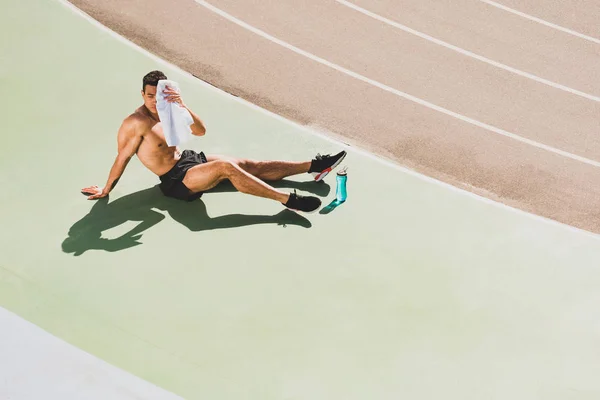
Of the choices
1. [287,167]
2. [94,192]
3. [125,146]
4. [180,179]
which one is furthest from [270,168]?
[94,192]

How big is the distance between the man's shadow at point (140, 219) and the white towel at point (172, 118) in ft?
2.67

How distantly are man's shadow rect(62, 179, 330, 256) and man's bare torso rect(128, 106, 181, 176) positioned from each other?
1.24 ft

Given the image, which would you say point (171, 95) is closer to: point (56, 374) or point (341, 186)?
point (341, 186)

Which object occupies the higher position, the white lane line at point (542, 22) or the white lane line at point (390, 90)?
the white lane line at point (542, 22)

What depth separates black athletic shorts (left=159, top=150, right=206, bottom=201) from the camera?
7945mm

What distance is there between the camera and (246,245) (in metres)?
7.70

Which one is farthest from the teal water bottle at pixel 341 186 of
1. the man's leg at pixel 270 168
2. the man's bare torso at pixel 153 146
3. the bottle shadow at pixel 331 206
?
the man's bare torso at pixel 153 146

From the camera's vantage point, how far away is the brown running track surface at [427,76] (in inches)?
382

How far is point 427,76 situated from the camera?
11.4 m

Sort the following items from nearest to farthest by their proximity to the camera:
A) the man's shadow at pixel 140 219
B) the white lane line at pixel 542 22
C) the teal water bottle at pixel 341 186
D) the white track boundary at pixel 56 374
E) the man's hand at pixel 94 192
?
the white track boundary at pixel 56 374
the man's shadow at pixel 140 219
the man's hand at pixel 94 192
the teal water bottle at pixel 341 186
the white lane line at pixel 542 22

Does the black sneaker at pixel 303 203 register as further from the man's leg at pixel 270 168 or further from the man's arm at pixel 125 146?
the man's arm at pixel 125 146

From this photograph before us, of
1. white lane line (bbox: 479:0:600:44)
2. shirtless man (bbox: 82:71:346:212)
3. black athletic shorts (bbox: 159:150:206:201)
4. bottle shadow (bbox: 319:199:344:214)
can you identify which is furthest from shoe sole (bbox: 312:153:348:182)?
white lane line (bbox: 479:0:600:44)

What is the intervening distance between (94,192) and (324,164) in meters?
2.38

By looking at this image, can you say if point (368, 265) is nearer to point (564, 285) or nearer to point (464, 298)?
point (464, 298)
